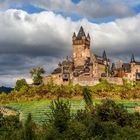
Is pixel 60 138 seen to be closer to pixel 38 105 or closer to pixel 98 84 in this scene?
pixel 38 105

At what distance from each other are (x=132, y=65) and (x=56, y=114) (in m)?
84.6

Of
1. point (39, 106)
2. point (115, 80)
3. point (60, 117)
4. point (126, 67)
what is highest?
point (126, 67)

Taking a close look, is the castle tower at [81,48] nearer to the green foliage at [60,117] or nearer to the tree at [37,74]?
the tree at [37,74]

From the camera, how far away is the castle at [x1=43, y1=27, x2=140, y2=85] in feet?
423

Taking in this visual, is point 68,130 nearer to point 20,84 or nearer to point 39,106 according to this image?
point 39,106

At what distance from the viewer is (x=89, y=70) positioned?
13488cm

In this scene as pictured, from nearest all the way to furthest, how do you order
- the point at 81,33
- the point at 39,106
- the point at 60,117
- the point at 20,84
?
the point at 60,117, the point at 39,106, the point at 20,84, the point at 81,33

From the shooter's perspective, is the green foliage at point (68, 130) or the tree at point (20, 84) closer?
the green foliage at point (68, 130)

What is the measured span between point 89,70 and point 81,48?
15.7 meters

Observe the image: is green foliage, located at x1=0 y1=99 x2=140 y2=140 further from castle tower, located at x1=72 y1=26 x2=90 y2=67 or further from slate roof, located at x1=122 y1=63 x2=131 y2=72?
castle tower, located at x1=72 y1=26 x2=90 y2=67

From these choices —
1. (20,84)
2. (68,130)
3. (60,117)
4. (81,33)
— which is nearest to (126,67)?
(81,33)

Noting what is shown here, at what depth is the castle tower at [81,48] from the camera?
14490 cm

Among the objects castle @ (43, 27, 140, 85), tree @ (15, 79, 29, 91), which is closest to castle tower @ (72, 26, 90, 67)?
castle @ (43, 27, 140, 85)

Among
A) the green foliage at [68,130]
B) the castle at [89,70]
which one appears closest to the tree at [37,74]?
the castle at [89,70]
